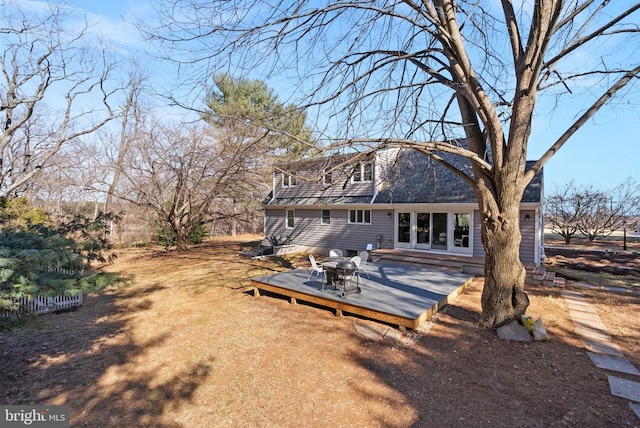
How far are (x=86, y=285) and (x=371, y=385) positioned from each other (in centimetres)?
358

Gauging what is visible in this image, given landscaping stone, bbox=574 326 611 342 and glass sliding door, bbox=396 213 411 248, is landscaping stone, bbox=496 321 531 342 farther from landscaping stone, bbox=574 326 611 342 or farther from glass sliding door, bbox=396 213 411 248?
glass sliding door, bbox=396 213 411 248

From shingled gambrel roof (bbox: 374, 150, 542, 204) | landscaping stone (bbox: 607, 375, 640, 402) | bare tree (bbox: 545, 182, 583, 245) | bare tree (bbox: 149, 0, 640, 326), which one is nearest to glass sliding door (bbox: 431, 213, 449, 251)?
shingled gambrel roof (bbox: 374, 150, 542, 204)

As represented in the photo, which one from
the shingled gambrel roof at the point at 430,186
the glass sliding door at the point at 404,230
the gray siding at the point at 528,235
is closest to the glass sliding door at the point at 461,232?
the shingled gambrel roof at the point at 430,186

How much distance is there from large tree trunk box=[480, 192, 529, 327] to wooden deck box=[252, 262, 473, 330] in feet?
3.79

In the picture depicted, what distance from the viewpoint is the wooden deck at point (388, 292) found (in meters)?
5.69

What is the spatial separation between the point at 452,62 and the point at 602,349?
5.20 m

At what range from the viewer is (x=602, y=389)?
3.65 metres

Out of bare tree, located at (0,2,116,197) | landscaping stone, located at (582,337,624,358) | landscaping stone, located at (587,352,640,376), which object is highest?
bare tree, located at (0,2,116,197)

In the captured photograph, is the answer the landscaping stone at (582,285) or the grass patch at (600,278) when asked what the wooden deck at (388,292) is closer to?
the landscaping stone at (582,285)

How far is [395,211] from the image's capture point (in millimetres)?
13008

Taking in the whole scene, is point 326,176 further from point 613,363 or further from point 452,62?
point 613,363

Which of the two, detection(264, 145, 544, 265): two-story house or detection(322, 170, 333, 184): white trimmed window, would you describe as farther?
detection(264, 145, 544, 265): two-story house

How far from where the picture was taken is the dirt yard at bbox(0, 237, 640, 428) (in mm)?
3305

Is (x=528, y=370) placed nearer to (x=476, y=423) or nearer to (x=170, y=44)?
(x=476, y=423)
